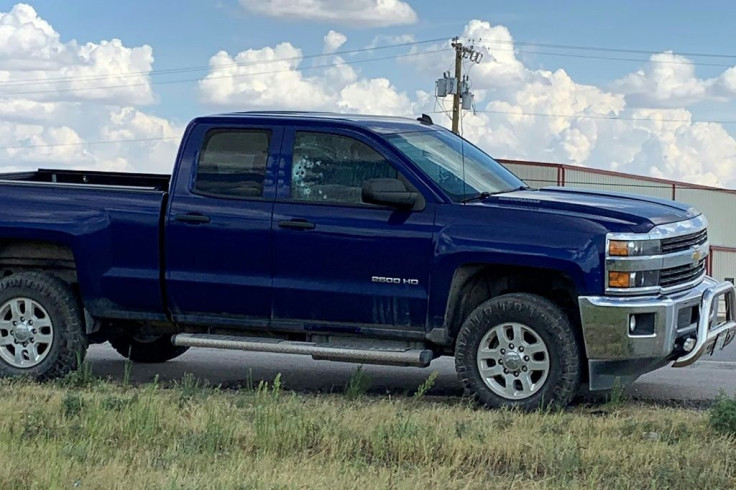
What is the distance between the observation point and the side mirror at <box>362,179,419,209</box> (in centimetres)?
838

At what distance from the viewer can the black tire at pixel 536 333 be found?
26.6 ft

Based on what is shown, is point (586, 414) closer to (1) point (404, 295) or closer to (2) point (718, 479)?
(1) point (404, 295)

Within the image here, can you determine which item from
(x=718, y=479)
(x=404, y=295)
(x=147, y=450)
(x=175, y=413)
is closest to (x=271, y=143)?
(x=404, y=295)

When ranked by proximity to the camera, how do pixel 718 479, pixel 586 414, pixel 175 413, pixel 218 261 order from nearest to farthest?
pixel 718 479
pixel 175 413
pixel 586 414
pixel 218 261

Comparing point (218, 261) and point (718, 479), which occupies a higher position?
point (218, 261)

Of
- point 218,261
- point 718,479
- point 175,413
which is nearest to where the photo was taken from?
point 718,479

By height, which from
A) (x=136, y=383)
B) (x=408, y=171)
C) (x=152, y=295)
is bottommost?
(x=136, y=383)

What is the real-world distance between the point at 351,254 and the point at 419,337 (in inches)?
28.8

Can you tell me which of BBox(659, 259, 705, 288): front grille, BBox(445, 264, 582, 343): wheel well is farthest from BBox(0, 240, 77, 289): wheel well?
BBox(659, 259, 705, 288): front grille

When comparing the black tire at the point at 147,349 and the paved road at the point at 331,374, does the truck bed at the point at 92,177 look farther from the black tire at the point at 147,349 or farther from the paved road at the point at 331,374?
the paved road at the point at 331,374

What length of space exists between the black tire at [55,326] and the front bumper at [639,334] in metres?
3.83

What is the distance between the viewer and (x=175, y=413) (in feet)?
25.1

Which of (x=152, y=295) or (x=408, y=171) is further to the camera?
(x=152, y=295)

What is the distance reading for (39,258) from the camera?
32.0ft
